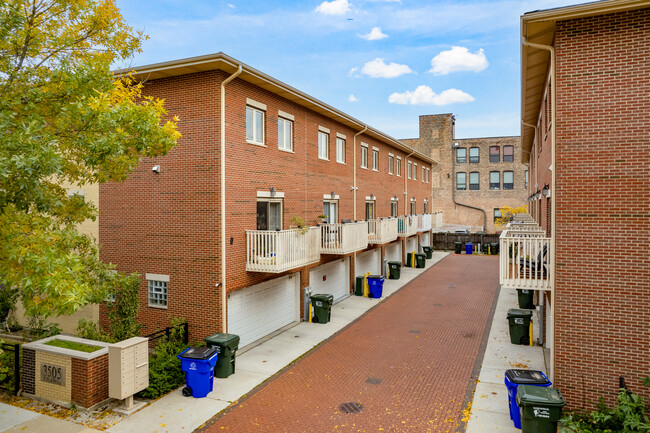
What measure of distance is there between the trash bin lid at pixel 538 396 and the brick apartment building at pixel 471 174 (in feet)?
131

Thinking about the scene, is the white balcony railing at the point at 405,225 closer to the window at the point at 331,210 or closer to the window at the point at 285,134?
the window at the point at 331,210

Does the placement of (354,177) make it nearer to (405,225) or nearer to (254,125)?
(405,225)

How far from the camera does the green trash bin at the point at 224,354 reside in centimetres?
1039

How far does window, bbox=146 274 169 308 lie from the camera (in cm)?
1250

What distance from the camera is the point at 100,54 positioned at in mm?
8297

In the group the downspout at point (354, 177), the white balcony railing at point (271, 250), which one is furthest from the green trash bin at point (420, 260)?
the white balcony railing at point (271, 250)

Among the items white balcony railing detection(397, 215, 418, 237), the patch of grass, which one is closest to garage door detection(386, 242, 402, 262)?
white balcony railing detection(397, 215, 418, 237)

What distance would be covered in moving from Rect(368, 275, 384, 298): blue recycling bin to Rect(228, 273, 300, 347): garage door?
16.7 feet

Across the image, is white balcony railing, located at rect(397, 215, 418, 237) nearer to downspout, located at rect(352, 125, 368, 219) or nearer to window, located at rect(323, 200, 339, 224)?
downspout, located at rect(352, 125, 368, 219)

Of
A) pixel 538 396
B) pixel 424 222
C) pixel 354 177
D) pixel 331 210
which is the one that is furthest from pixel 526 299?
pixel 424 222

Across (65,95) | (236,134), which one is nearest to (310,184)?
(236,134)

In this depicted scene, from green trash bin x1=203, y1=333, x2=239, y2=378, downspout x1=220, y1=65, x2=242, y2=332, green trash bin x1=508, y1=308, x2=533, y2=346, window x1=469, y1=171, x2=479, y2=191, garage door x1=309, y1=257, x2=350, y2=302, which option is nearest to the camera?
green trash bin x1=203, y1=333, x2=239, y2=378

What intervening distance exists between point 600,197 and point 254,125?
9.44 meters

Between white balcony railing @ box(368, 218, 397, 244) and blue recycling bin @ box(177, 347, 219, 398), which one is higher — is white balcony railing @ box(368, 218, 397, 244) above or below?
above
